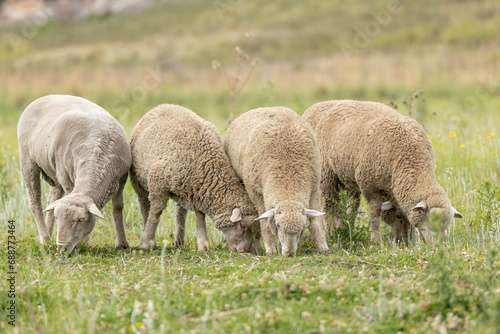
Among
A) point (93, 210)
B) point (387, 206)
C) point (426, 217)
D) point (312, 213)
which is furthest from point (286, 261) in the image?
→ point (93, 210)

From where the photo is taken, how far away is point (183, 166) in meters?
7.50

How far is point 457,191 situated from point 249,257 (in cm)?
412

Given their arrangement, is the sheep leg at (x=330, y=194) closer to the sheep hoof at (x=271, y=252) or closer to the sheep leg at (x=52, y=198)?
the sheep hoof at (x=271, y=252)

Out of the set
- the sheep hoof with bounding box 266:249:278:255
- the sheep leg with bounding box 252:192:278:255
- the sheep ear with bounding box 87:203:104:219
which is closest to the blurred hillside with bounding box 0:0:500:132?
the sheep leg with bounding box 252:192:278:255

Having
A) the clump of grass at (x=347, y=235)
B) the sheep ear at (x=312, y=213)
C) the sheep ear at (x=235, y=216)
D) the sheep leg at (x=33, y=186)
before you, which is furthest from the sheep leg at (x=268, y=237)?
the sheep leg at (x=33, y=186)

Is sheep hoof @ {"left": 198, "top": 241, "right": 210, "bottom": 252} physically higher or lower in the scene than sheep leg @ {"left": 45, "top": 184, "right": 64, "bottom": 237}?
lower

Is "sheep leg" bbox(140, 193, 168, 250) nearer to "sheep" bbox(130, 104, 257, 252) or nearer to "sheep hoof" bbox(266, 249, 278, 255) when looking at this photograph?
"sheep" bbox(130, 104, 257, 252)

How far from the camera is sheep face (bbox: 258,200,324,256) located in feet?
21.5

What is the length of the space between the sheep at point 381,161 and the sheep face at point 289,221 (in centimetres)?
118

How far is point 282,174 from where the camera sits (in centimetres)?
697

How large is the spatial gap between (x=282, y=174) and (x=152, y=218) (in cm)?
186

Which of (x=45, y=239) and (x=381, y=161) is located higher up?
(x=381, y=161)

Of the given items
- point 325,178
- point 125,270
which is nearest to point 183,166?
point 125,270

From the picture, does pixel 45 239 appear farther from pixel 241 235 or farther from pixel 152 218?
pixel 241 235
